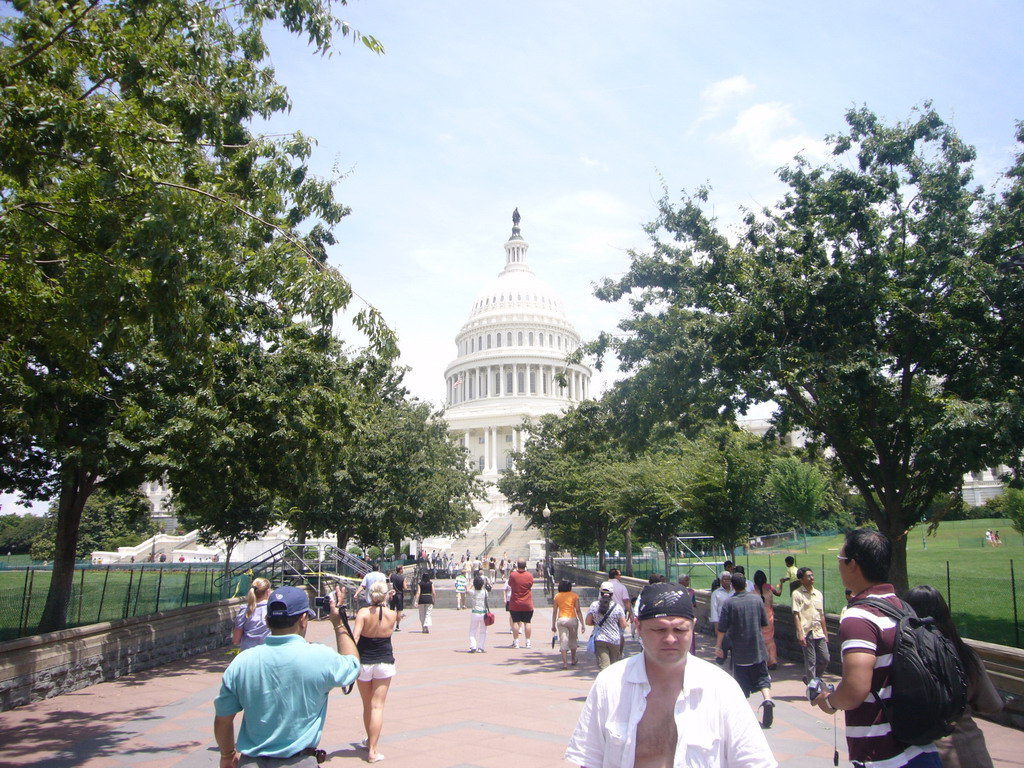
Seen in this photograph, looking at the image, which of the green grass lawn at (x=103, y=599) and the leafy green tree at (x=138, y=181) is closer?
the leafy green tree at (x=138, y=181)

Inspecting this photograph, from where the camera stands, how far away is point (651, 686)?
327cm

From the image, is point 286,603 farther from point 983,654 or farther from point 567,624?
point 567,624

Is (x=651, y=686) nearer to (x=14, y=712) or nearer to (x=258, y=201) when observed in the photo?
(x=258, y=201)

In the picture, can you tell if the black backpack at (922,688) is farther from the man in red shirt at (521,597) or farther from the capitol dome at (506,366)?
the capitol dome at (506,366)

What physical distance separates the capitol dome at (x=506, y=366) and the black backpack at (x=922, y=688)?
104m

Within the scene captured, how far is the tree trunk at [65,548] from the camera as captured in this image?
1459cm

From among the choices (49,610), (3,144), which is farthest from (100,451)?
(3,144)

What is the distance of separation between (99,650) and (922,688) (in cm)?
1284

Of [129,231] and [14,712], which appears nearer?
[129,231]

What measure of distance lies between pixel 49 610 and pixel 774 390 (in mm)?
13904

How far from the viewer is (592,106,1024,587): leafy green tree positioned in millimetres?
14312

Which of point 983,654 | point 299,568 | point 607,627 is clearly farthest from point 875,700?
point 299,568

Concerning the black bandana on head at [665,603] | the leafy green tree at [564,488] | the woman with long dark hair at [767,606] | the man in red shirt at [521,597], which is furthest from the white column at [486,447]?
the black bandana on head at [665,603]

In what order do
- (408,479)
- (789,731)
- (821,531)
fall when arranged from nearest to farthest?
(789,731) < (408,479) < (821,531)
